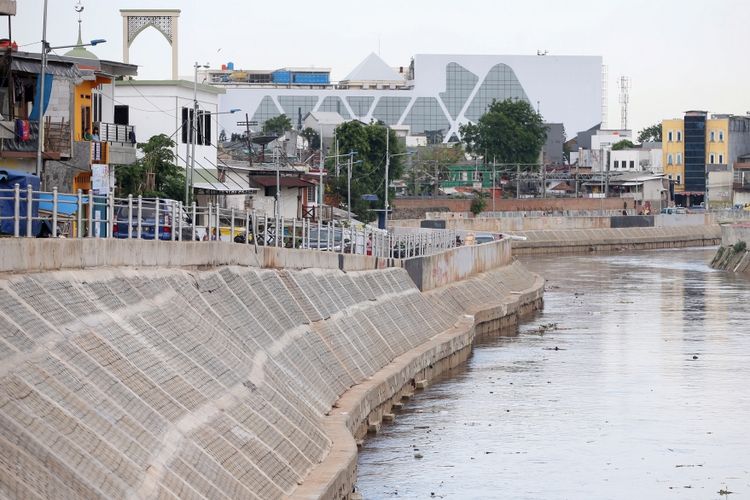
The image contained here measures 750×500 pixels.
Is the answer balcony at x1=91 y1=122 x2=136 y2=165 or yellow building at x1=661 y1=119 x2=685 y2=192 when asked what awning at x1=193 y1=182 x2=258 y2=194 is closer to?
balcony at x1=91 y1=122 x2=136 y2=165

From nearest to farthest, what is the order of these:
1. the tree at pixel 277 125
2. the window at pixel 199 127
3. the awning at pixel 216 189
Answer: the awning at pixel 216 189, the window at pixel 199 127, the tree at pixel 277 125

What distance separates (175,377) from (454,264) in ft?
131

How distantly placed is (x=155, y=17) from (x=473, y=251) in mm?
18136

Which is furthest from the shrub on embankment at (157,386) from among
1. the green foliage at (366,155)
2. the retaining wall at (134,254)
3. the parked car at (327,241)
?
the green foliage at (366,155)

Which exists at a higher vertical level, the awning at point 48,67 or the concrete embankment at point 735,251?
the awning at point 48,67

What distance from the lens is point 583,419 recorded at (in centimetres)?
3756

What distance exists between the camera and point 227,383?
2441 centimetres

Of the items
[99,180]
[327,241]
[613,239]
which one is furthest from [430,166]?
[99,180]

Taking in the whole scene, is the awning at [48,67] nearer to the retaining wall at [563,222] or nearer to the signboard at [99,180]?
the signboard at [99,180]

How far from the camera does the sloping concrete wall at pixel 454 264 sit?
54.0 m

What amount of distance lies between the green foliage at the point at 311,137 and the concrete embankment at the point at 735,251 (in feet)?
181

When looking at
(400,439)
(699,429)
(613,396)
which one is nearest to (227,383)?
(400,439)

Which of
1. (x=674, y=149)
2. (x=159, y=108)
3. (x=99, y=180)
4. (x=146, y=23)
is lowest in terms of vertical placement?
(x=99, y=180)

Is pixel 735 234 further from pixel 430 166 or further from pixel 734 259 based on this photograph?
pixel 430 166
